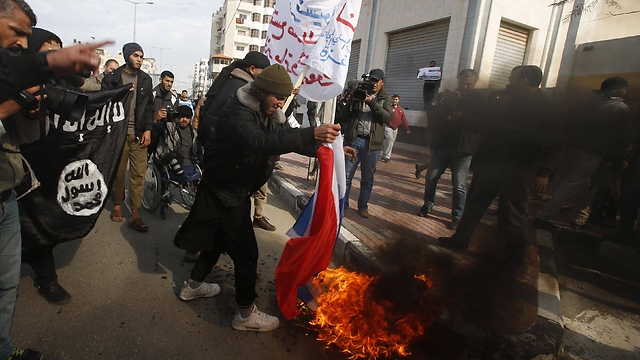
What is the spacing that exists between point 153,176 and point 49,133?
2346 millimetres

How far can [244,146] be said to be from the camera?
2.20m

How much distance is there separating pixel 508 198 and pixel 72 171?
11.4ft

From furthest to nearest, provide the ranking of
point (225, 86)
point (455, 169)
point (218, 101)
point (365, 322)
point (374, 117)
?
point (374, 117), point (455, 169), point (225, 86), point (218, 101), point (365, 322)

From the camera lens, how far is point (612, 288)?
301 cm

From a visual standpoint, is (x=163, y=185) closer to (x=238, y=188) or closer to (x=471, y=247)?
(x=238, y=188)

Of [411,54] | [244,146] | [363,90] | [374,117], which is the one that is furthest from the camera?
[411,54]

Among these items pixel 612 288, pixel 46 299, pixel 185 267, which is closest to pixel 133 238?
pixel 185 267

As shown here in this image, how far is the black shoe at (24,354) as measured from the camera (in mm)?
1976

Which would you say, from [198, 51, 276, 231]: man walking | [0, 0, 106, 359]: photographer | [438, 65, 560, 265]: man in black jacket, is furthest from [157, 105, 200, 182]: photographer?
[438, 65, 560, 265]: man in black jacket

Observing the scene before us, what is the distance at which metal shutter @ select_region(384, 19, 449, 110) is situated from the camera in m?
7.33

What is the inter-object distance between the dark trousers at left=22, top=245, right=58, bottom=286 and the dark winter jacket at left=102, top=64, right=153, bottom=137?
181 centimetres

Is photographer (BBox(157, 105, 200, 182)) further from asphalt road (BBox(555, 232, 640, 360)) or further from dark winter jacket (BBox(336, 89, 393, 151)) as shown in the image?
asphalt road (BBox(555, 232, 640, 360))

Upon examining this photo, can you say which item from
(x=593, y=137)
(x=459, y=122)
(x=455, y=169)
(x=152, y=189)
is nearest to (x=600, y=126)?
(x=593, y=137)

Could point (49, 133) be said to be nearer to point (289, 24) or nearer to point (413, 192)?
point (289, 24)
